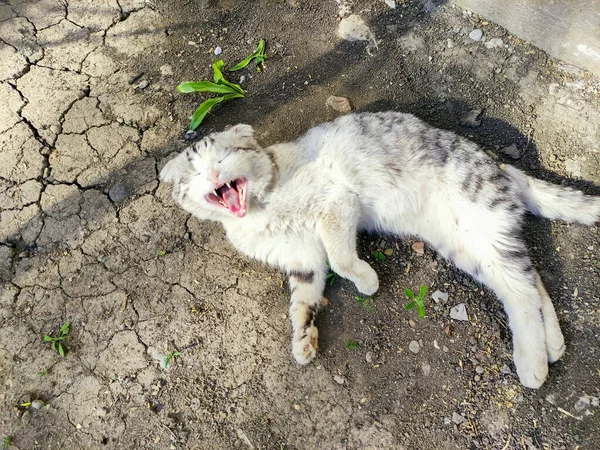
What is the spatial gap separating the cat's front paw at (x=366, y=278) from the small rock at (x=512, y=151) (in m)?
1.52

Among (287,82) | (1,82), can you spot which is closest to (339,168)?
(287,82)

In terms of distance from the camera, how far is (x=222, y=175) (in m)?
2.72

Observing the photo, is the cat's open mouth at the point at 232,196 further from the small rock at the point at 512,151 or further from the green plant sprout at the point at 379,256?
the small rock at the point at 512,151

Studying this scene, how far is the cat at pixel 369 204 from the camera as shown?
2.85 m

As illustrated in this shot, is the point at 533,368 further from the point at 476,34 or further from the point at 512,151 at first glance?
the point at 476,34

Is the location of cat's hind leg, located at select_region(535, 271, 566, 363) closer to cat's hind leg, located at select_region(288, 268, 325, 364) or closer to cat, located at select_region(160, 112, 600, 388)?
cat, located at select_region(160, 112, 600, 388)

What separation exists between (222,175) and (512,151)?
7.58 ft

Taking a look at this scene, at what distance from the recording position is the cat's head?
2.77 meters

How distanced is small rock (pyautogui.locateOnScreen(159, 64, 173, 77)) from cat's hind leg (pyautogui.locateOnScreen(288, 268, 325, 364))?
2.18 m

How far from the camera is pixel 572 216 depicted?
3029 millimetres

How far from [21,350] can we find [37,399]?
14.9 inches

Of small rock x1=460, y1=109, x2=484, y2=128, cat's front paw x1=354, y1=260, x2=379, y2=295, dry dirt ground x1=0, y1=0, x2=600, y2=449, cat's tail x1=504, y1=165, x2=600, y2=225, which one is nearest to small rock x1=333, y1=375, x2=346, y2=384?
dry dirt ground x1=0, y1=0, x2=600, y2=449

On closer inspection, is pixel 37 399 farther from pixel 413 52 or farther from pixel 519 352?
pixel 413 52


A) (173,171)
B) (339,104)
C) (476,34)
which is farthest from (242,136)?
(476,34)
